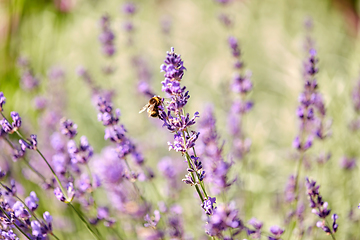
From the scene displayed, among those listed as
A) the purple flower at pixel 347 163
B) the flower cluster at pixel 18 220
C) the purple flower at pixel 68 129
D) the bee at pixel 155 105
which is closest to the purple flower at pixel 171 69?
the bee at pixel 155 105

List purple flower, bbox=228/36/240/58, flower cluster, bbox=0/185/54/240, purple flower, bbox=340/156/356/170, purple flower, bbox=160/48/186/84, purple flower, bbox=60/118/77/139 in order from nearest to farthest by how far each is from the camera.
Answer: purple flower, bbox=160/48/186/84 < flower cluster, bbox=0/185/54/240 < purple flower, bbox=60/118/77/139 < purple flower, bbox=228/36/240/58 < purple flower, bbox=340/156/356/170

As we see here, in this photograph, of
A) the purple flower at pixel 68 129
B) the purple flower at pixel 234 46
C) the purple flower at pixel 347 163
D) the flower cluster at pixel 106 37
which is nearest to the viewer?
the purple flower at pixel 68 129

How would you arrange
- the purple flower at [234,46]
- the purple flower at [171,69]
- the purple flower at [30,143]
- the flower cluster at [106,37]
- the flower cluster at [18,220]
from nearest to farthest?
the purple flower at [171,69], the flower cluster at [18,220], the purple flower at [30,143], the purple flower at [234,46], the flower cluster at [106,37]

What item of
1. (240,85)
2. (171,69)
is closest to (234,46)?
(240,85)

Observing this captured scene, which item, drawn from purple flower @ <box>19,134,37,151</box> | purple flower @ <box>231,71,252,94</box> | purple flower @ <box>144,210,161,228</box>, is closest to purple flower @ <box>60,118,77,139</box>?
purple flower @ <box>19,134,37,151</box>

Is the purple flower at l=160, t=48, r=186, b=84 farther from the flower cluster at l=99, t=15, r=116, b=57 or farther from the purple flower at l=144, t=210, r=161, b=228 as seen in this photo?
the flower cluster at l=99, t=15, r=116, b=57

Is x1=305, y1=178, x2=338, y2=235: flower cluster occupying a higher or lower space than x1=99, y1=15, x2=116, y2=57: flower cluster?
lower

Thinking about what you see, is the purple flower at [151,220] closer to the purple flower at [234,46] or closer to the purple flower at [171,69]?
the purple flower at [171,69]

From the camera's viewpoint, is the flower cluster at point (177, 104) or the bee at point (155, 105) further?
the bee at point (155, 105)

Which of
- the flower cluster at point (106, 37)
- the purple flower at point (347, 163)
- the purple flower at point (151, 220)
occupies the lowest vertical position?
the purple flower at point (151, 220)

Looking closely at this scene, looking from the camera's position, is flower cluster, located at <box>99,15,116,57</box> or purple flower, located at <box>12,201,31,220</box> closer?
purple flower, located at <box>12,201,31,220</box>
